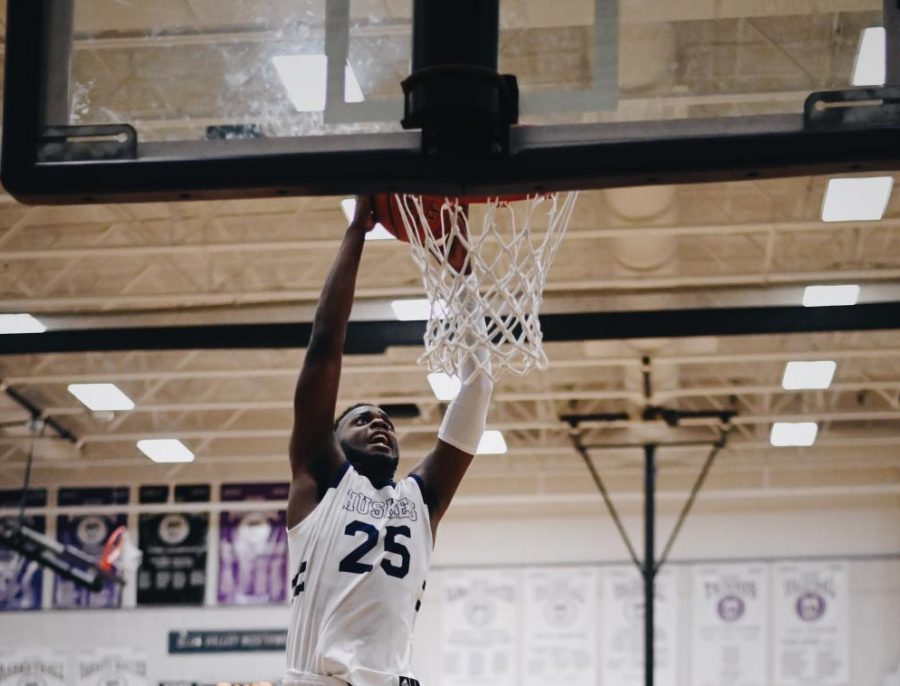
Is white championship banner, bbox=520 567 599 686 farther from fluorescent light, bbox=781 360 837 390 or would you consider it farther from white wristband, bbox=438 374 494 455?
white wristband, bbox=438 374 494 455

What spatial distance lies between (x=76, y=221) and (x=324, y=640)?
884 centimetres

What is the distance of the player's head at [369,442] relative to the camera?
401 centimetres

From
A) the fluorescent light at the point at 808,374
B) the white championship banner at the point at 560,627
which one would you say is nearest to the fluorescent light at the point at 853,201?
the fluorescent light at the point at 808,374

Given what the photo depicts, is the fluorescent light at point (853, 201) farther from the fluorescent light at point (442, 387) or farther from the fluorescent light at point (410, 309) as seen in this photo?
the fluorescent light at point (442, 387)

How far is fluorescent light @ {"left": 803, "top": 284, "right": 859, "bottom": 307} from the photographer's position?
11.9 metres

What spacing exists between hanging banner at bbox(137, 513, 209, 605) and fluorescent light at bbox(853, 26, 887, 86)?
13.7 metres

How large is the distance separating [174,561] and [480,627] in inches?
134

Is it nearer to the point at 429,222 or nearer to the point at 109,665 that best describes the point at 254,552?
the point at 109,665

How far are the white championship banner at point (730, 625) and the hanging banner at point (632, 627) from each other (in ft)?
0.78

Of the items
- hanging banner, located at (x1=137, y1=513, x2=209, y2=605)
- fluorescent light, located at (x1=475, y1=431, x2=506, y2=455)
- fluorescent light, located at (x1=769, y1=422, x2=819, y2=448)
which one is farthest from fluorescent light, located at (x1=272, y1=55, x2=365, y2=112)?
hanging banner, located at (x1=137, y1=513, x2=209, y2=605)

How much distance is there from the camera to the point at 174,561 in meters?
16.5

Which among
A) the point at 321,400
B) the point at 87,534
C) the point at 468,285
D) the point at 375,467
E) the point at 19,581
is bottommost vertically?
the point at 375,467

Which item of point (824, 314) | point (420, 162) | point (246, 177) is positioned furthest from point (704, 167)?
point (824, 314)

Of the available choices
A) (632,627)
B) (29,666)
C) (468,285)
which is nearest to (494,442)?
(632,627)
